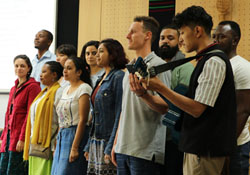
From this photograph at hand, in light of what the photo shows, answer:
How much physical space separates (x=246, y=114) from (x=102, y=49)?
120 centimetres

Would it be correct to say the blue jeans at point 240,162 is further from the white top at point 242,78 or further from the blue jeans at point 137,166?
the blue jeans at point 137,166

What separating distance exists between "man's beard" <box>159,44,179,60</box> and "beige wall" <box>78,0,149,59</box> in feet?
6.79

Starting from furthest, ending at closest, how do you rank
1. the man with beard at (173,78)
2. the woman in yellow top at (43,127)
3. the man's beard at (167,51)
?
the woman in yellow top at (43,127) < the man's beard at (167,51) < the man with beard at (173,78)

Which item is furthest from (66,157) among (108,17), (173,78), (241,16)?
(108,17)

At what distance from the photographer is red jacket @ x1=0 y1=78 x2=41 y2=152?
3955 millimetres

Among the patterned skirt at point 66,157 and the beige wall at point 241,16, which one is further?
the beige wall at point 241,16

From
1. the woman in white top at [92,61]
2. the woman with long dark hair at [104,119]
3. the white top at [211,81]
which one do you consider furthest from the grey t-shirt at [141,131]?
the woman in white top at [92,61]

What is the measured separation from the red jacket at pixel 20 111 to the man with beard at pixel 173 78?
1.70 metres

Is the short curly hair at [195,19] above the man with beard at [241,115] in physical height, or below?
above

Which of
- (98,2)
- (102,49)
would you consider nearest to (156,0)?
(98,2)

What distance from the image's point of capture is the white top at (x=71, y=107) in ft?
10.8

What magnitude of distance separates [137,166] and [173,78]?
0.68 meters

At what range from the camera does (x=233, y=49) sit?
2.78 metres

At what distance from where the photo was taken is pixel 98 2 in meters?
5.46
